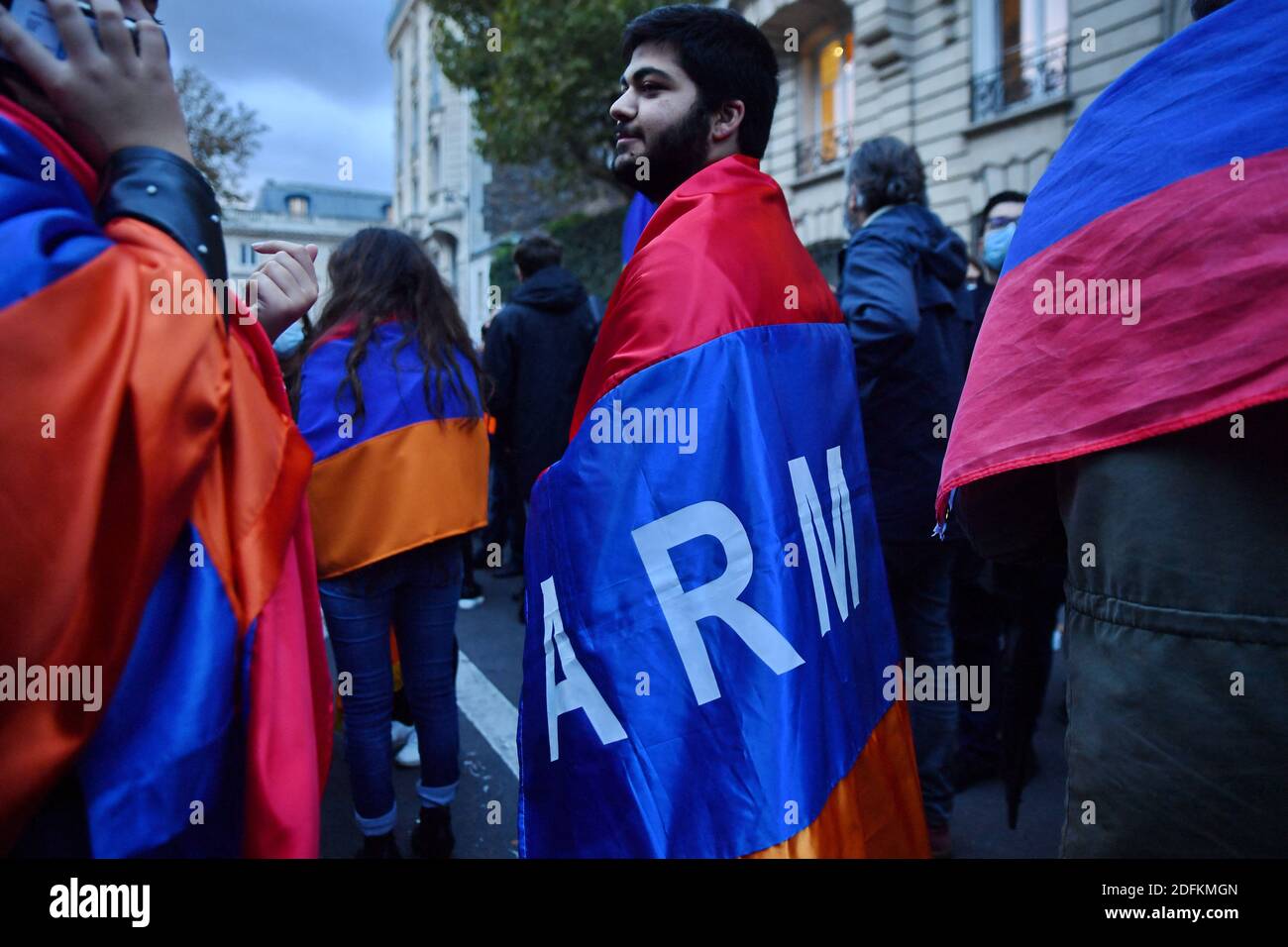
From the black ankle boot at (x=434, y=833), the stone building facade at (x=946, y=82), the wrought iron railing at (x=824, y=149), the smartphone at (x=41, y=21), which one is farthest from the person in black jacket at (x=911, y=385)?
the wrought iron railing at (x=824, y=149)

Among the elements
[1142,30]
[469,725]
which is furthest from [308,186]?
[469,725]

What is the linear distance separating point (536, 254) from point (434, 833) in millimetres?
3318

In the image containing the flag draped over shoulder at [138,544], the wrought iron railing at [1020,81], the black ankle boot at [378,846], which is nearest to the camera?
the flag draped over shoulder at [138,544]

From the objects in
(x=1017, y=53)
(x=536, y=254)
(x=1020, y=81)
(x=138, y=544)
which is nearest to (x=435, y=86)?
(x=1017, y=53)

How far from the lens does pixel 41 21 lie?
93cm

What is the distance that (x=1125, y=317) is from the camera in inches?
45.8

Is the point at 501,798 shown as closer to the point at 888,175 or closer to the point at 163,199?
the point at 888,175

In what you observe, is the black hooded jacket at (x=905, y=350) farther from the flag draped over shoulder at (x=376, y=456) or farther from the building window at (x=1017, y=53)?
the building window at (x=1017, y=53)

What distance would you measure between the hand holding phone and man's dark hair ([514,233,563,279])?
163 inches

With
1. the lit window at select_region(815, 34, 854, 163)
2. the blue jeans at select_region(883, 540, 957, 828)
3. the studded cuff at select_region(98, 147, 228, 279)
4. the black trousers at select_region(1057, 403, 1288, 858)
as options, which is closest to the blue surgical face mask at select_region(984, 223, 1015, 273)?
the blue jeans at select_region(883, 540, 957, 828)

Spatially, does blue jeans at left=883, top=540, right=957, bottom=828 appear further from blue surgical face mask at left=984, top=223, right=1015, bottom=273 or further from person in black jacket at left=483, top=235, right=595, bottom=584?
person in black jacket at left=483, top=235, right=595, bottom=584

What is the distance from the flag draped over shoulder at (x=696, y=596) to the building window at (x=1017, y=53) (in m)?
10.8

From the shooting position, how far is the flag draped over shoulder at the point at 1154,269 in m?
1.06
